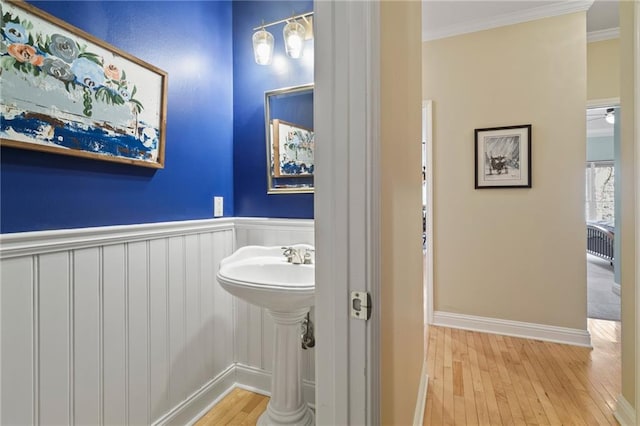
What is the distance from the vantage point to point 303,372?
178 centimetres

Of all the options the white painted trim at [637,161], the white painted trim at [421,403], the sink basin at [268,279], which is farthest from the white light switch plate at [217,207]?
the white painted trim at [637,161]

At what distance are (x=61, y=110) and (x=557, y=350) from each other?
3.45 metres

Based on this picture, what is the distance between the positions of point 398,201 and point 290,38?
1.21 meters

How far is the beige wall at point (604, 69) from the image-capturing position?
303 cm

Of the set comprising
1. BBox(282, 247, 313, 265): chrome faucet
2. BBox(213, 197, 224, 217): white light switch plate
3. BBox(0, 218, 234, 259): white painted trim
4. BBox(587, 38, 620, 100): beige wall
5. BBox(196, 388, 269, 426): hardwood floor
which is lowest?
BBox(196, 388, 269, 426): hardwood floor

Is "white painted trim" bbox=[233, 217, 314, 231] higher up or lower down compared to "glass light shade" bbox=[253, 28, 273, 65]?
lower down

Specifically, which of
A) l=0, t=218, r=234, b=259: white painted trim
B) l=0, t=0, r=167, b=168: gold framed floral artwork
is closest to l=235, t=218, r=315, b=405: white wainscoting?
l=0, t=218, r=234, b=259: white painted trim

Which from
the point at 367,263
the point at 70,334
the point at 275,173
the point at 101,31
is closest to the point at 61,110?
the point at 101,31

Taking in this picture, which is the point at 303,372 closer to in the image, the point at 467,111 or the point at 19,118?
the point at 19,118

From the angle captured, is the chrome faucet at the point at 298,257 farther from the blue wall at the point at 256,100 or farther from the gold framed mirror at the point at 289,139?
the gold framed mirror at the point at 289,139

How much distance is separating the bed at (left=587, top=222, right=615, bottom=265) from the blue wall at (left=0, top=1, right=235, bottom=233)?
6.56 meters

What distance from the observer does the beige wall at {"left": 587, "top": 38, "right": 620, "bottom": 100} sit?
119 inches

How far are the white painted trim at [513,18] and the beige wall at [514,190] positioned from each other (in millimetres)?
45

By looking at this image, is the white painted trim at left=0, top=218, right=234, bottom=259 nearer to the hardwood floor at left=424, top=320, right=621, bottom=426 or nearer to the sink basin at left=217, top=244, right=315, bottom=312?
the sink basin at left=217, top=244, right=315, bottom=312
